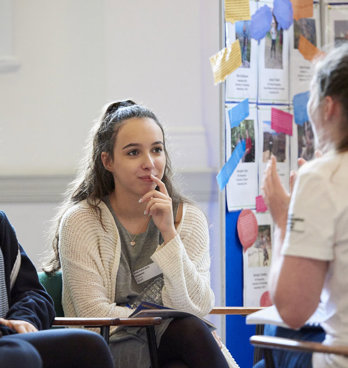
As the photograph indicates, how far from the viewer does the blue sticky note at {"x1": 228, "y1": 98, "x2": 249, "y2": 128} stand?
11.0 ft

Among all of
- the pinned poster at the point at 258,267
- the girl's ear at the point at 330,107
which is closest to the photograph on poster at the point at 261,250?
the pinned poster at the point at 258,267

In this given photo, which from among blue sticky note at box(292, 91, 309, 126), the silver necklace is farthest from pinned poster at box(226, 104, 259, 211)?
the silver necklace

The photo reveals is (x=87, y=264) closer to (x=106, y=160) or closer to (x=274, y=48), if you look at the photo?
(x=106, y=160)

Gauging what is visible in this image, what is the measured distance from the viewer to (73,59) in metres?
3.68

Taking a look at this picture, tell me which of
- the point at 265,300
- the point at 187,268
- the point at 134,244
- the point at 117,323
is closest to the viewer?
the point at 117,323

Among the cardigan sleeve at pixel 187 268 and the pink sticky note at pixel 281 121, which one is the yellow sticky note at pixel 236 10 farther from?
the cardigan sleeve at pixel 187 268

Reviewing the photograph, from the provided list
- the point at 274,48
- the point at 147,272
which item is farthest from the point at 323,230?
the point at 274,48

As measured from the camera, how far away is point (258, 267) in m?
3.42

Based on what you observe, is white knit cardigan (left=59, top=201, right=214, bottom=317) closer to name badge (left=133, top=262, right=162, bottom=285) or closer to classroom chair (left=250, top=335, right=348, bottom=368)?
name badge (left=133, top=262, right=162, bottom=285)

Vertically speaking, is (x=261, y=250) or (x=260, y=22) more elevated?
(x=260, y=22)

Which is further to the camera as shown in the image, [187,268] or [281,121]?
[281,121]

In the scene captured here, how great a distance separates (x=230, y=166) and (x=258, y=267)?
1.62 feet

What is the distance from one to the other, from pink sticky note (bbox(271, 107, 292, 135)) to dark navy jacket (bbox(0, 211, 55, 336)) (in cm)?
156

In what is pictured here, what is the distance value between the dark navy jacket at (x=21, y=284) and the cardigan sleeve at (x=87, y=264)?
0.23 meters
